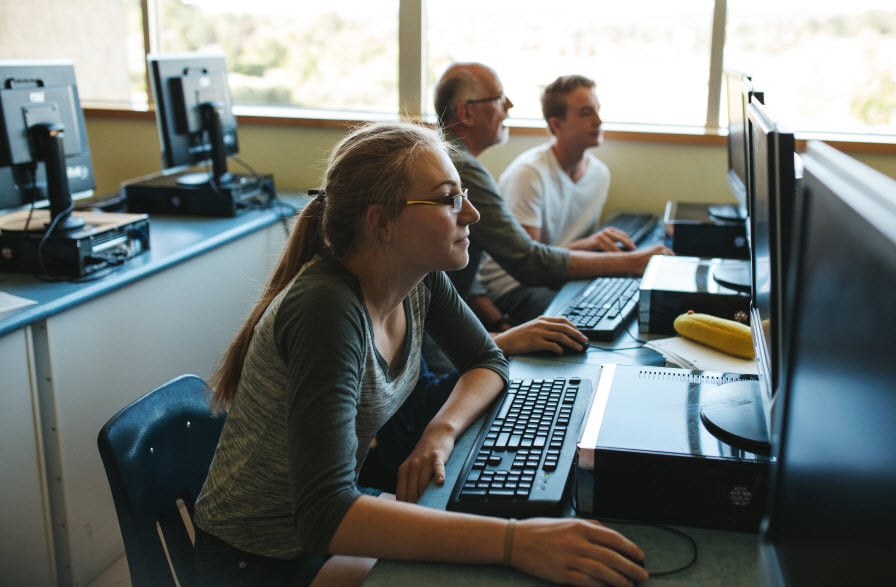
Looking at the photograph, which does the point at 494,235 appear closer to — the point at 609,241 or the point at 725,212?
the point at 609,241

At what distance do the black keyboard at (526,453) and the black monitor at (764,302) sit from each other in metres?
0.21

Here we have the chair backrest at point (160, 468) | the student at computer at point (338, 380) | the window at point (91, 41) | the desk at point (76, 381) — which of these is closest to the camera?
the student at computer at point (338, 380)

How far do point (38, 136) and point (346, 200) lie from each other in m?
1.43

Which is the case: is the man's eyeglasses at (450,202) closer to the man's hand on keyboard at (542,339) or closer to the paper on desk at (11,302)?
the man's hand on keyboard at (542,339)

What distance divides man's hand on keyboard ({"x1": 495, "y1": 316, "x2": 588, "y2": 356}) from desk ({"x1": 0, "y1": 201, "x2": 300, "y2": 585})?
822mm

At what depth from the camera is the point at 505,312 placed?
2881 millimetres

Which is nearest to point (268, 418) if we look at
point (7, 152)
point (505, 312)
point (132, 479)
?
point (132, 479)

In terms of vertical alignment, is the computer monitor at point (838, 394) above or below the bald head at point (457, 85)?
below

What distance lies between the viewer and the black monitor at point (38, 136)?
7.60ft

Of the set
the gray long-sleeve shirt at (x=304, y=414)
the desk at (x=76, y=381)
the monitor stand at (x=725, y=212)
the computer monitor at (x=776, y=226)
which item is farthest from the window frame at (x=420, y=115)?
the computer monitor at (x=776, y=226)

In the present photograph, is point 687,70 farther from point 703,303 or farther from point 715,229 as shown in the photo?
point 703,303

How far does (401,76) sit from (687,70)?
1.16 metres

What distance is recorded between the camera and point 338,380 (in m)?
1.13

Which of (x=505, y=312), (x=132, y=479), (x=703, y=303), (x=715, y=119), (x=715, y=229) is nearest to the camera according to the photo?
(x=132, y=479)
